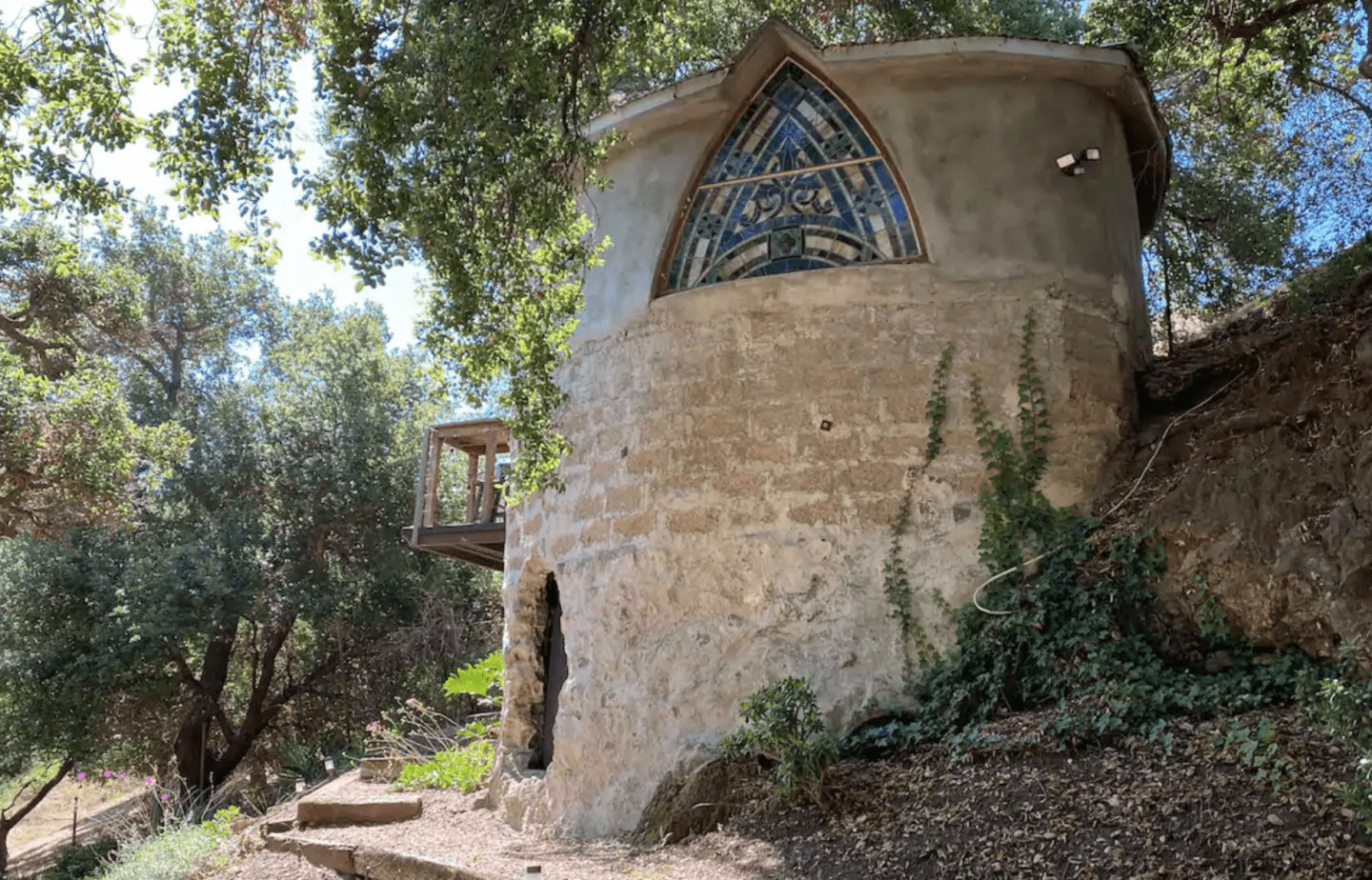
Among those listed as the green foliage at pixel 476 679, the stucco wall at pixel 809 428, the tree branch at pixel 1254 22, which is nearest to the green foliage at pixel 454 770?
the green foliage at pixel 476 679

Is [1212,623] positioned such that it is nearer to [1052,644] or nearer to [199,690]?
[1052,644]

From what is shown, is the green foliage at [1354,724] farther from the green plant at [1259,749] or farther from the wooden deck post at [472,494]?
the wooden deck post at [472,494]

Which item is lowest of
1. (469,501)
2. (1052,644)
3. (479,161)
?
(1052,644)

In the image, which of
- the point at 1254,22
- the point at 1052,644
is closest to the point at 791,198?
the point at 1052,644

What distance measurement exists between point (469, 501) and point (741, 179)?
6.37 m

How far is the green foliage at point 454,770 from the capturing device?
29.5ft

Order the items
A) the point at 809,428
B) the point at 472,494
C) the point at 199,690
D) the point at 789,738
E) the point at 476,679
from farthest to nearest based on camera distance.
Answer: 1. the point at 199,690
2. the point at 472,494
3. the point at 476,679
4. the point at 809,428
5. the point at 789,738

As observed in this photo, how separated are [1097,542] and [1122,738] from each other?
145cm

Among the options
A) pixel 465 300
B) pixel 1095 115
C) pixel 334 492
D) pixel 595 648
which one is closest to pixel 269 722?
pixel 334 492

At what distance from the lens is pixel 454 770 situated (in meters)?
9.23

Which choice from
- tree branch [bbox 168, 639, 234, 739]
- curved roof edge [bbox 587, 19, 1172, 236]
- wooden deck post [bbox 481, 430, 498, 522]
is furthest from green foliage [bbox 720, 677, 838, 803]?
tree branch [bbox 168, 639, 234, 739]

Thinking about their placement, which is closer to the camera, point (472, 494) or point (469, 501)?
point (469, 501)

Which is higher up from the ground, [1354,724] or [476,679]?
[1354,724]

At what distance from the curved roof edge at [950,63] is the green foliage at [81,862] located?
469 inches
